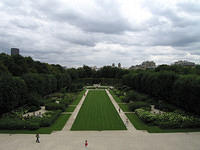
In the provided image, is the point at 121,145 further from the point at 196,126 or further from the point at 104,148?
the point at 196,126

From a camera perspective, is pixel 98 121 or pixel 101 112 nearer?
pixel 98 121

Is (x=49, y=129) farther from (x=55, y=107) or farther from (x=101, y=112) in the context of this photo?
(x=101, y=112)

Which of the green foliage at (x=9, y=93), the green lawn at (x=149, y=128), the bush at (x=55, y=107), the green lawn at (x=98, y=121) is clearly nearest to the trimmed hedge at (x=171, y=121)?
the green lawn at (x=149, y=128)

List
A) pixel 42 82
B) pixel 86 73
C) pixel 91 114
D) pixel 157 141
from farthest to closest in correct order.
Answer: pixel 86 73, pixel 42 82, pixel 91 114, pixel 157 141

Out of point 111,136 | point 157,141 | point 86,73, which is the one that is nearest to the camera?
point 157,141

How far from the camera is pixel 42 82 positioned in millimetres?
40812

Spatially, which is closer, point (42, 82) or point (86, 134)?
point (86, 134)

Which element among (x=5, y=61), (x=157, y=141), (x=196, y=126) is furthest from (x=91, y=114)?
(x=5, y=61)

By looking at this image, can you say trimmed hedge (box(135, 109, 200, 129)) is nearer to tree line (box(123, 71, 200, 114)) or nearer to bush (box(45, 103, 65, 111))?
tree line (box(123, 71, 200, 114))

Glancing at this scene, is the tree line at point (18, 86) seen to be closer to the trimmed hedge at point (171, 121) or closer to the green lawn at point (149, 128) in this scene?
the green lawn at point (149, 128)

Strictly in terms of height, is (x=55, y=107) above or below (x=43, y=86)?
below

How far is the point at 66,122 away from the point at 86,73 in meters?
81.0

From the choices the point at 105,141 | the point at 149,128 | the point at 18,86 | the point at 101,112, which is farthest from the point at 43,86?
the point at 149,128

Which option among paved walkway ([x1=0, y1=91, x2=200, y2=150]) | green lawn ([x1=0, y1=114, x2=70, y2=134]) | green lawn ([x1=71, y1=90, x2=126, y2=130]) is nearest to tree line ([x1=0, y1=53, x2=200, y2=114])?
green lawn ([x1=0, y1=114, x2=70, y2=134])
